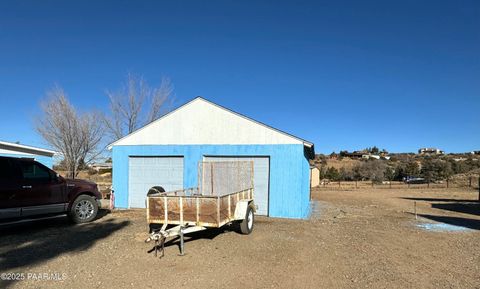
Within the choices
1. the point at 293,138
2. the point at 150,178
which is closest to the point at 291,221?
the point at 293,138

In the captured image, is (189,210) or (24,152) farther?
(24,152)

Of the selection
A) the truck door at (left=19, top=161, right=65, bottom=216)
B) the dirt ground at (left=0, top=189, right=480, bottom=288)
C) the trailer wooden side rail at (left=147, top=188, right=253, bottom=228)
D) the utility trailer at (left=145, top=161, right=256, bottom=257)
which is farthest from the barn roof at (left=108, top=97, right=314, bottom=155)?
the trailer wooden side rail at (left=147, top=188, right=253, bottom=228)

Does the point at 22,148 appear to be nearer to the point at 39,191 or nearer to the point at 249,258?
the point at 39,191

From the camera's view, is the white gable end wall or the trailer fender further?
the white gable end wall

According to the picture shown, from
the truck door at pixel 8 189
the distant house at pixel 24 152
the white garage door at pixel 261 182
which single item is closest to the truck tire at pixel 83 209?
the truck door at pixel 8 189

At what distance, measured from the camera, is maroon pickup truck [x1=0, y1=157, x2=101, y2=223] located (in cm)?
942

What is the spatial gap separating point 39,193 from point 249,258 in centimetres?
626

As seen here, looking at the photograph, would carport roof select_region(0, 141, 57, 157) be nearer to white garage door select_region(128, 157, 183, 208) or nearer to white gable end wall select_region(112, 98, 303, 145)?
white gable end wall select_region(112, 98, 303, 145)

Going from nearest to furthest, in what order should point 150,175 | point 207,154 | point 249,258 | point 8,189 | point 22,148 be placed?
1. point 249,258
2. point 8,189
3. point 207,154
4. point 150,175
5. point 22,148

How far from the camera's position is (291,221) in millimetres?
12641

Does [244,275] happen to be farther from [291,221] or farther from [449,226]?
[449,226]

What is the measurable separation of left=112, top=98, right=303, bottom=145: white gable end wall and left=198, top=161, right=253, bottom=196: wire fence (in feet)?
2.96

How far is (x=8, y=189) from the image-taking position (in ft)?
30.7

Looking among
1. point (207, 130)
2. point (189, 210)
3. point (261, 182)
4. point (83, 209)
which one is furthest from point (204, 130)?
point (189, 210)
